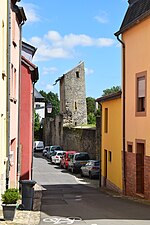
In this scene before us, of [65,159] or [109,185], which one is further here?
[65,159]

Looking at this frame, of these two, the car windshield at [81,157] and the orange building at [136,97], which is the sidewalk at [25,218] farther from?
the car windshield at [81,157]

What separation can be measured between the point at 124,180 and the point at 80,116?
42.0 meters

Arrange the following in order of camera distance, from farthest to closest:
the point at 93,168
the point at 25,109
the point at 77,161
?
the point at 77,161 < the point at 93,168 < the point at 25,109

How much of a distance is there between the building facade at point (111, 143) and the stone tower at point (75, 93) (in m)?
34.6

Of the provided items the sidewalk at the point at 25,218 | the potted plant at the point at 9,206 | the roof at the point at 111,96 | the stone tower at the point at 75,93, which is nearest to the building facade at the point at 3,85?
the sidewalk at the point at 25,218

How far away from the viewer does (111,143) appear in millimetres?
Result: 27578

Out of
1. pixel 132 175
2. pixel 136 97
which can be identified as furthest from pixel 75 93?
pixel 136 97

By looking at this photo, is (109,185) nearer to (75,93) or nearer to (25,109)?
(25,109)

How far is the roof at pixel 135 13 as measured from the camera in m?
21.2

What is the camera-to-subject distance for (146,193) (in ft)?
67.5

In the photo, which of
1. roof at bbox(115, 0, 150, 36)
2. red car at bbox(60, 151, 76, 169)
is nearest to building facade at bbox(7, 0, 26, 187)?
roof at bbox(115, 0, 150, 36)

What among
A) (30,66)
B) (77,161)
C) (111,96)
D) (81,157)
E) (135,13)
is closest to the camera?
(135,13)

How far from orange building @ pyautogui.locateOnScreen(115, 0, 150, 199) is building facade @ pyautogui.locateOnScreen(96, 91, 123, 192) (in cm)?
159

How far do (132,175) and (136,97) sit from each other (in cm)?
364
